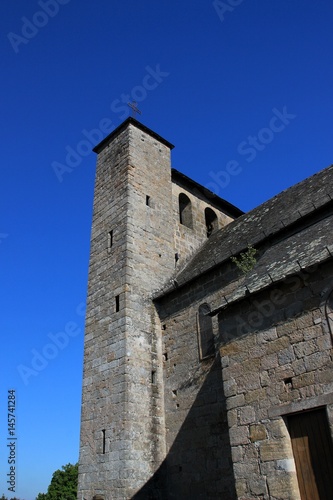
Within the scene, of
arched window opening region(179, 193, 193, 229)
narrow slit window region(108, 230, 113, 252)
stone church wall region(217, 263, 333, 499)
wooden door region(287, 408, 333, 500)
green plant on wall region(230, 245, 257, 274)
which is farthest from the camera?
arched window opening region(179, 193, 193, 229)

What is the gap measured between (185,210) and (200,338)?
6.84 m

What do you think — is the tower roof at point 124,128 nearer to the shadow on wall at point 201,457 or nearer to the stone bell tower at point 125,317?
the stone bell tower at point 125,317

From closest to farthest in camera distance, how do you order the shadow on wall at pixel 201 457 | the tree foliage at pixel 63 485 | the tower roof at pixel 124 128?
1. the shadow on wall at pixel 201 457
2. the tower roof at pixel 124 128
3. the tree foliage at pixel 63 485

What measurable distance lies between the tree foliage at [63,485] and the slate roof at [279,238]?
27231 millimetres

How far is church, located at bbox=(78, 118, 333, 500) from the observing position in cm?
607

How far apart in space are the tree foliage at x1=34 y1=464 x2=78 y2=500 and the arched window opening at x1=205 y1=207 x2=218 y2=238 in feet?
85.0

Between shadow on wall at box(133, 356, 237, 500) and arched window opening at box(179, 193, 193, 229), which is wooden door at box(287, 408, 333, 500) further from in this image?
arched window opening at box(179, 193, 193, 229)

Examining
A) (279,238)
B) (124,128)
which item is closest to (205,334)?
(279,238)

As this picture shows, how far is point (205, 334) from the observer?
10859mm

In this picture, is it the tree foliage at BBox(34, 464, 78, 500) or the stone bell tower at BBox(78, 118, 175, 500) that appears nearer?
the stone bell tower at BBox(78, 118, 175, 500)

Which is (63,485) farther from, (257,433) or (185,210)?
(257,433)

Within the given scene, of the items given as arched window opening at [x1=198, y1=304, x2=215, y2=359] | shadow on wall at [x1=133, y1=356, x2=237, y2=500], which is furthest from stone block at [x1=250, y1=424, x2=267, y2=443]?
arched window opening at [x1=198, y1=304, x2=215, y2=359]

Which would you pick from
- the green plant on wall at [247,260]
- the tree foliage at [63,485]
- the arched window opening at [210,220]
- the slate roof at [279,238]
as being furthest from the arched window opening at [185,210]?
the tree foliage at [63,485]

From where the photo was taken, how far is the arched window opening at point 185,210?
643 inches
